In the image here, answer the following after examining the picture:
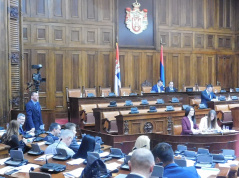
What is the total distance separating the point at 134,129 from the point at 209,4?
9171mm

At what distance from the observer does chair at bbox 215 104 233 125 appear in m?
9.82

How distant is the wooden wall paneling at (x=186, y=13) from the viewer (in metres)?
14.5

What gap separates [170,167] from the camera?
3320mm

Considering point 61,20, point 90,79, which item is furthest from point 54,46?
point 90,79

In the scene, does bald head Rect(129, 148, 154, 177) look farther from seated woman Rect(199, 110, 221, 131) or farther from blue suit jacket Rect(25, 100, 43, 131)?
blue suit jacket Rect(25, 100, 43, 131)

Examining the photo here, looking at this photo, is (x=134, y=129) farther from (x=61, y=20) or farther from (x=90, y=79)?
(x=61, y=20)

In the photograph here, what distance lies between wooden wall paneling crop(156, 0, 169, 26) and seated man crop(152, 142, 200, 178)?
436 inches

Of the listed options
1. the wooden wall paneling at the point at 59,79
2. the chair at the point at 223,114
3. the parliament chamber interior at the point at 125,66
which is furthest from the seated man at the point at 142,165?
the wooden wall paneling at the point at 59,79

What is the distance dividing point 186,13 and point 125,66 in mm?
3723

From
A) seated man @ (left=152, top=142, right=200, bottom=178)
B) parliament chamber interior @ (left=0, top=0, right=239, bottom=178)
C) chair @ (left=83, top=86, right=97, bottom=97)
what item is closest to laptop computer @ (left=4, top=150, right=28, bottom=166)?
parliament chamber interior @ (left=0, top=0, right=239, bottom=178)

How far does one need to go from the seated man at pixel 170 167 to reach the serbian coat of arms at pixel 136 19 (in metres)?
10.4

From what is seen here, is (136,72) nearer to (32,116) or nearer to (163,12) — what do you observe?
(163,12)

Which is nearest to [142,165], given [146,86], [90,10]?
[146,86]

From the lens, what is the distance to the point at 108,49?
42.7 feet
